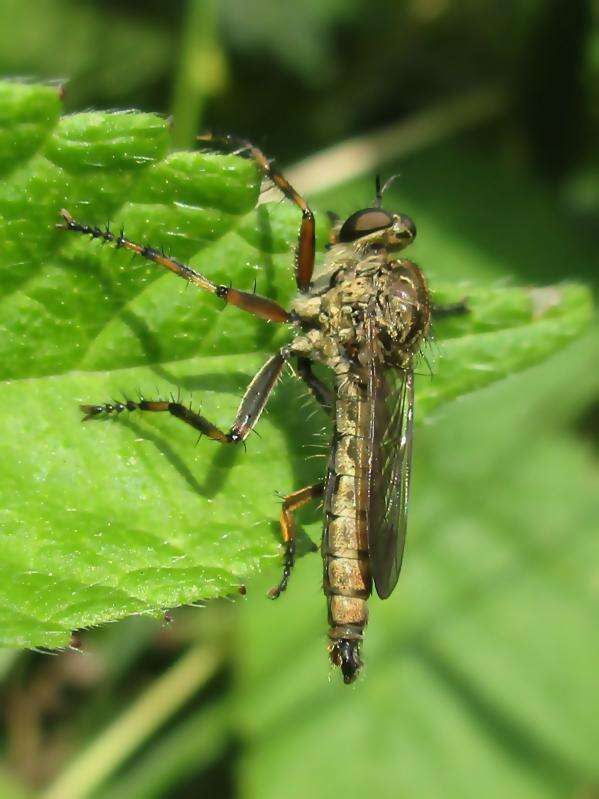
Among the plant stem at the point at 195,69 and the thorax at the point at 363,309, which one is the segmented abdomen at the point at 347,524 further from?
the plant stem at the point at 195,69

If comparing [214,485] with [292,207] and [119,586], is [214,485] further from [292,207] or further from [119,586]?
[292,207]

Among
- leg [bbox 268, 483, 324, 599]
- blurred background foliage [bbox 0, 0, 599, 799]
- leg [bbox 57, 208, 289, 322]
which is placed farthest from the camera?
blurred background foliage [bbox 0, 0, 599, 799]

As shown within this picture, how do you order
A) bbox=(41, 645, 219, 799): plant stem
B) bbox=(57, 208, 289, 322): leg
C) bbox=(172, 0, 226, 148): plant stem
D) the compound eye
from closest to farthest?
1. bbox=(57, 208, 289, 322): leg
2. the compound eye
3. bbox=(41, 645, 219, 799): plant stem
4. bbox=(172, 0, 226, 148): plant stem

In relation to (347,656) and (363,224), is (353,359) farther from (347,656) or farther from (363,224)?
(347,656)

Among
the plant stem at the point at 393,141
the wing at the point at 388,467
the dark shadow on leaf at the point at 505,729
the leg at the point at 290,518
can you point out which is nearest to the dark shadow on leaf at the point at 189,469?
the leg at the point at 290,518

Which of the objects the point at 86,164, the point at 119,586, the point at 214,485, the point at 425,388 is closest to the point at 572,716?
the point at 425,388

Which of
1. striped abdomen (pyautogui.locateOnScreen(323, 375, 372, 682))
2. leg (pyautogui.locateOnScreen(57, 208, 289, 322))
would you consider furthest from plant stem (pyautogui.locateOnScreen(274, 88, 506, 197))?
leg (pyautogui.locateOnScreen(57, 208, 289, 322))

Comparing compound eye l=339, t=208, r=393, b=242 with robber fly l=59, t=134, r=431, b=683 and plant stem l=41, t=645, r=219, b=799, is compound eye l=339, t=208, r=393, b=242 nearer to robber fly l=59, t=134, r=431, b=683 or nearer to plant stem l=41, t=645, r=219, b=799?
robber fly l=59, t=134, r=431, b=683
